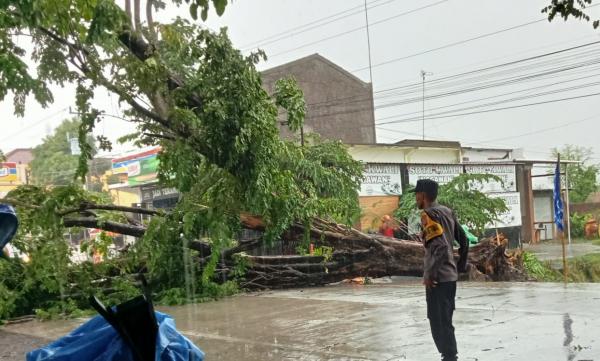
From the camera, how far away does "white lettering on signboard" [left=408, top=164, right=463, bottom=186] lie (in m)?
21.2

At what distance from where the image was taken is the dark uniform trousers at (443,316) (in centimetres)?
509

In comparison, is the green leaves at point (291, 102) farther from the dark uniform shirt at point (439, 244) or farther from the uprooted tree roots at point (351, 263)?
the dark uniform shirt at point (439, 244)

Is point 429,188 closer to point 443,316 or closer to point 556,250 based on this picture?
point 443,316

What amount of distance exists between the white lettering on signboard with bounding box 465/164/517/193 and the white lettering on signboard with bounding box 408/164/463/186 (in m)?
0.98

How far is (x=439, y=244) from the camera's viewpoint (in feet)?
16.9

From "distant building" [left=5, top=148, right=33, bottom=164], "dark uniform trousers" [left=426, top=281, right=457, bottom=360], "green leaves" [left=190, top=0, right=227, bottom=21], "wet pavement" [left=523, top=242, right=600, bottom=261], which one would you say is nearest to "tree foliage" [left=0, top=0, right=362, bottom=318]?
"green leaves" [left=190, top=0, right=227, bottom=21]

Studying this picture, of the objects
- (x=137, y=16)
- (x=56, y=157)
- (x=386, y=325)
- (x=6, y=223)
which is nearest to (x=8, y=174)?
(x=56, y=157)

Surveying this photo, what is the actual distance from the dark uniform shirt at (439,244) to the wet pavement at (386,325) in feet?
3.05

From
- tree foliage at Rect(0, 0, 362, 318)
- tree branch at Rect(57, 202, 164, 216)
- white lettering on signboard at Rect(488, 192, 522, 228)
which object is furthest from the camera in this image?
white lettering on signboard at Rect(488, 192, 522, 228)

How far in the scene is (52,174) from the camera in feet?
148

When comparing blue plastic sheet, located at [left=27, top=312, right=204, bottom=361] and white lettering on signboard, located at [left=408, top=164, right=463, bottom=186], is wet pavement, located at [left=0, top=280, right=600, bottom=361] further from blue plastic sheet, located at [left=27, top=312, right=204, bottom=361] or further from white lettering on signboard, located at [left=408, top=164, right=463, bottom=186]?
white lettering on signboard, located at [left=408, top=164, right=463, bottom=186]

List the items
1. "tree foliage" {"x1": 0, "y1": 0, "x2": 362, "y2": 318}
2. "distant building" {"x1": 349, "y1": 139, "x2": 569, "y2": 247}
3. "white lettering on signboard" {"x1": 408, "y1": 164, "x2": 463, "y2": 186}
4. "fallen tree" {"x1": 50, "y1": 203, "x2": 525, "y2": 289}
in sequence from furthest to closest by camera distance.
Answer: "white lettering on signboard" {"x1": 408, "y1": 164, "x2": 463, "y2": 186}, "distant building" {"x1": 349, "y1": 139, "x2": 569, "y2": 247}, "fallen tree" {"x1": 50, "y1": 203, "x2": 525, "y2": 289}, "tree foliage" {"x1": 0, "y1": 0, "x2": 362, "y2": 318}

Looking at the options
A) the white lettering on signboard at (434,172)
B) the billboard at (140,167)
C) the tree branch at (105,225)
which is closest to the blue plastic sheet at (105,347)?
the tree branch at (105,225)

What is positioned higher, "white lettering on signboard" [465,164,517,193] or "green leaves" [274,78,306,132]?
"green leaves" [274,78,306,132]
